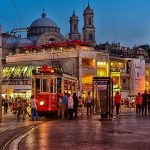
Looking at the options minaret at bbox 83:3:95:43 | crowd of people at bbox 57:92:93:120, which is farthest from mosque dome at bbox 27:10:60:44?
crowd of people at bbox 57:92:93:120

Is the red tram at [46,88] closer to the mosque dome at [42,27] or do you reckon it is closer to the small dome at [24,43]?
the small dome at [24,43]

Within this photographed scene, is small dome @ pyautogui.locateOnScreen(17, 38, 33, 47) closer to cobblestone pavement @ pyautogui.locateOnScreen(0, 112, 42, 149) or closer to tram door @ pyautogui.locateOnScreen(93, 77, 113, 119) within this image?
tram door @ pyautogui.locateOnScreen(93, 77, 113, 119)

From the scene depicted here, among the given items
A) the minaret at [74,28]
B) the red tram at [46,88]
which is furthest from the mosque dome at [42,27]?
the red tram at [46,88]

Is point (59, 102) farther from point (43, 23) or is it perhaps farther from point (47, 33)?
point (43, 23)

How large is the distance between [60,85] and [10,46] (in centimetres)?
7536

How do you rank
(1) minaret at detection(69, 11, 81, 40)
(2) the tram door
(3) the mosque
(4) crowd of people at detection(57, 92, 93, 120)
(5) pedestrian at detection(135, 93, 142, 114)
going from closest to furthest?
(2) the tram door < (4) crowd of people at detection(57, 92, 93, 120) < (5) pedestrian at detection(135, 93, 142, 114) < (3) the mosque < (1) minaret at detection(69, 11, 81, 40)

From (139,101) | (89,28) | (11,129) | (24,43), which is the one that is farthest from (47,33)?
(11,129)

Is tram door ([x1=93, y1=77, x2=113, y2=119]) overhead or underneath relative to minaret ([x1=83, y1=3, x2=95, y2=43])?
underneath

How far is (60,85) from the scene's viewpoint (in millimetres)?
31047

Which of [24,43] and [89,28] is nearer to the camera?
[24,43]

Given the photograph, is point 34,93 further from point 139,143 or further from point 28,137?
point 139,143

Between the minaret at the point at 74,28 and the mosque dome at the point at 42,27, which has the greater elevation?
the minaret at the point at 74,28

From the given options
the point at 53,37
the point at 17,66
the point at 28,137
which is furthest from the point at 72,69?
the point at 28,137

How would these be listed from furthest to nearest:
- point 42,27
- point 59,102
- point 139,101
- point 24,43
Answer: point 42,27 < point 24,43 < point 139,101 < point 59,102
